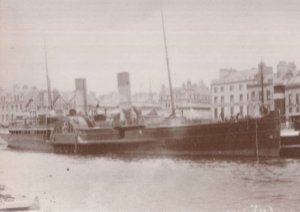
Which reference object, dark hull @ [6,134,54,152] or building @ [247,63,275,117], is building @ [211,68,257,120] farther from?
dark hull @ [6,134,54,152]

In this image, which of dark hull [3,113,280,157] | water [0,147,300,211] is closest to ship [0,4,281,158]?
dark hull [3,113,280,157]

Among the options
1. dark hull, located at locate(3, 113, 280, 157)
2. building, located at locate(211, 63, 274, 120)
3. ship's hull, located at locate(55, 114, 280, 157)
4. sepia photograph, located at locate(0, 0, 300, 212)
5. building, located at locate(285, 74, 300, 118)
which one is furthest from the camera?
ship's hull, located at locate(55, 114, 280, 157)

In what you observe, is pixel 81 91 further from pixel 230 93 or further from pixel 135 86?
pixel 230 93

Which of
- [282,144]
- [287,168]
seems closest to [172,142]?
[287,168]

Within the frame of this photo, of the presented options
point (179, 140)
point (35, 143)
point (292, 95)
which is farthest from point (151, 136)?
point (292, 95)

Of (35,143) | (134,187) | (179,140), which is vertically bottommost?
(134,187)

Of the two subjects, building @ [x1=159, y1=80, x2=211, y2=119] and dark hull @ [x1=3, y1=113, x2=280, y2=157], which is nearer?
building @ [x1=159, y1=80, x2=211, y2=119]
